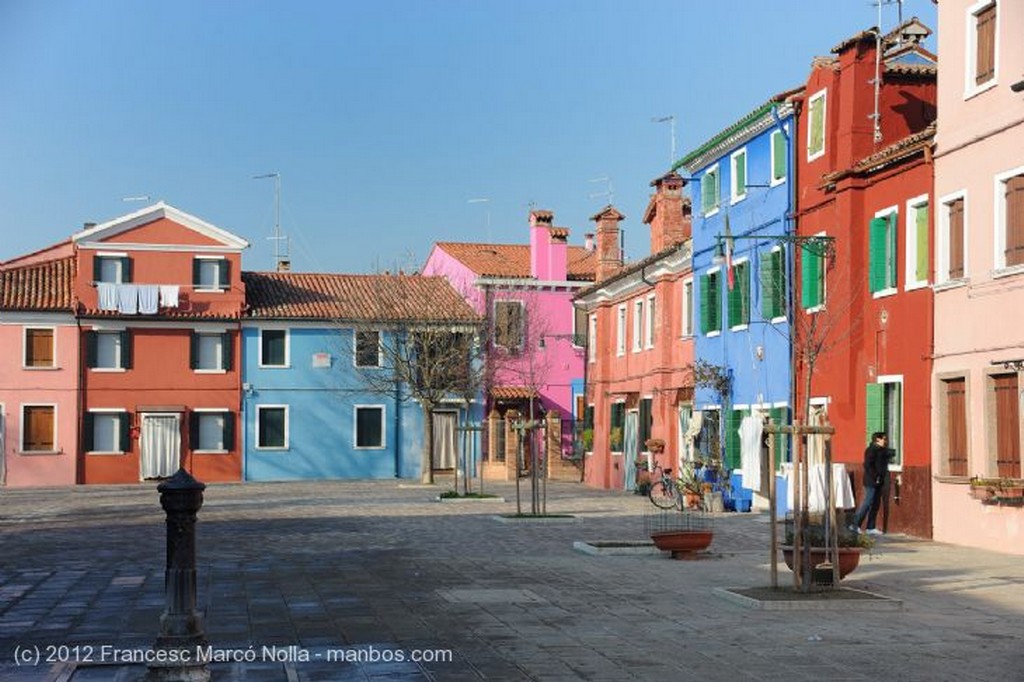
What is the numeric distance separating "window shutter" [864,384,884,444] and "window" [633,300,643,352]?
16582 millimetres

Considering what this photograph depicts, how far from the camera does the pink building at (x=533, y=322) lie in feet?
181

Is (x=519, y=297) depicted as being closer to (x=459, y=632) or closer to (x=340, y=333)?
(x=340, y=333)

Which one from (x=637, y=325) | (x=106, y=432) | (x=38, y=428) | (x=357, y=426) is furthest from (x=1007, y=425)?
(x=38, y=428)

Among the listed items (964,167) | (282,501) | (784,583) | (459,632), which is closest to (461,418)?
(282,501)

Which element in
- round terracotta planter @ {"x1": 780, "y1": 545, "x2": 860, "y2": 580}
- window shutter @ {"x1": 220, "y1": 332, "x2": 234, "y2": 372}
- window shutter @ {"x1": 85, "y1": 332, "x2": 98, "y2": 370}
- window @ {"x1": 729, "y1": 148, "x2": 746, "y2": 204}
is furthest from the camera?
window shutter @ {"x1": 220, "y1": 332, "x2": 234, "y2": 372}

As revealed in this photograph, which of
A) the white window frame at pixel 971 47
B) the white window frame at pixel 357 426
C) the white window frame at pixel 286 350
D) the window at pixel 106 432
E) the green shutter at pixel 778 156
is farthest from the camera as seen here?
the white window frame at pixel 357 426

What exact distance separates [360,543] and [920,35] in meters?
14.6

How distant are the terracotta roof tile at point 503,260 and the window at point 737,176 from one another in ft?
79.1

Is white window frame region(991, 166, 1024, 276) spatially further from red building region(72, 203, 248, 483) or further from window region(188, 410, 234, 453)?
window region(188, 410, 234, 453)

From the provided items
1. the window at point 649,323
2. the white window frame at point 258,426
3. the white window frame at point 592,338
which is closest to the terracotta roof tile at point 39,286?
the white window frame at point 258,426

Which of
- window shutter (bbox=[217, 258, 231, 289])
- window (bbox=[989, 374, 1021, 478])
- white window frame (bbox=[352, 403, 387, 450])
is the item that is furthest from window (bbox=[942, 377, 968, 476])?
window shutter (bbox=[217, 258, 231, 289])

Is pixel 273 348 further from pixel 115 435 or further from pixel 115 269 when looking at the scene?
pixel 115 435

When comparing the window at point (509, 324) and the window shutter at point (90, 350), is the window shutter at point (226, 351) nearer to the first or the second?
the window shutter at point (90, 350)

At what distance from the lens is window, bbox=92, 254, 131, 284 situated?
51562 mm
